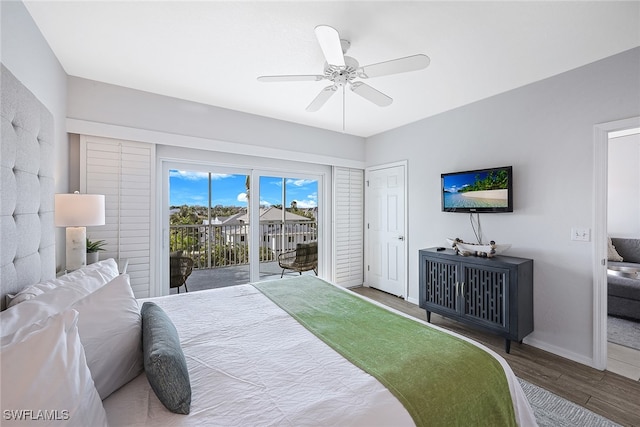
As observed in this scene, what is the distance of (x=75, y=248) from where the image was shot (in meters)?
2.16

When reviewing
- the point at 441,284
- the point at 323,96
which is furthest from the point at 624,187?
the point at 323,96

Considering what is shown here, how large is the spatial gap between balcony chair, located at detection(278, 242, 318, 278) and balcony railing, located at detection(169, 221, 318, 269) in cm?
8

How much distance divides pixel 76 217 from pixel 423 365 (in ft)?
8.24

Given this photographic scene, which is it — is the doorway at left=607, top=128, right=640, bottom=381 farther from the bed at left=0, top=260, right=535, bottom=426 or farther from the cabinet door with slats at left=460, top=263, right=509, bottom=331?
the bed at left=0, top=260, right=535, bottom=426

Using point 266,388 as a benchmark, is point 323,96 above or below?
above

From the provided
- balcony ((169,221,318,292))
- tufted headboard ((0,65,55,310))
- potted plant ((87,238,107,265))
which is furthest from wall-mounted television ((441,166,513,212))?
potted plant ((87,238,107,265))

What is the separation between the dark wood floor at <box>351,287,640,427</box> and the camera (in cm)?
183

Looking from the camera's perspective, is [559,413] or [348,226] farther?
[348,226]

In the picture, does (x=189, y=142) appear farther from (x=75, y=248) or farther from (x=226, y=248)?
(x=75, y=248)

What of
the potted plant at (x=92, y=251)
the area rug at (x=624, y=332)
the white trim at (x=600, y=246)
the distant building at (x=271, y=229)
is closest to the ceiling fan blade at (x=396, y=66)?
the white trim at (x=600, y=246)

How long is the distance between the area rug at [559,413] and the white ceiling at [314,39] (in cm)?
260

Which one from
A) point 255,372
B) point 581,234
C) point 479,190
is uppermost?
point 479,190

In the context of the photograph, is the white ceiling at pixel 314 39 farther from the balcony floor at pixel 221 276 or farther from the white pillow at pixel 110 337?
the balcony floor at pixel 221 276

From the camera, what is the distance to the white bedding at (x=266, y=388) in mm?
907
